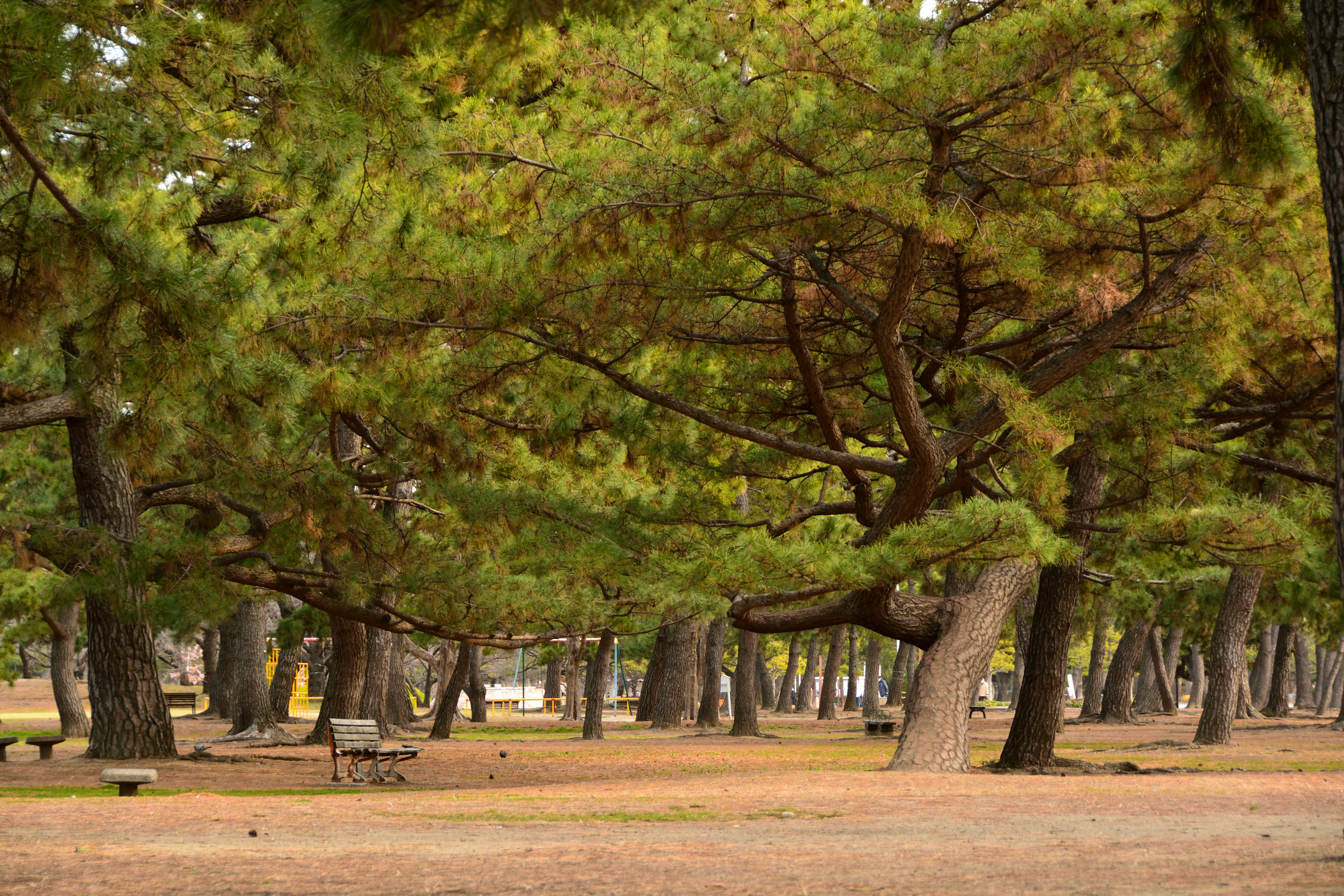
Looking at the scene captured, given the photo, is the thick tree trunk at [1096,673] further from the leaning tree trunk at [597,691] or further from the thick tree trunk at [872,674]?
the leaning tree trunk at [597,691]

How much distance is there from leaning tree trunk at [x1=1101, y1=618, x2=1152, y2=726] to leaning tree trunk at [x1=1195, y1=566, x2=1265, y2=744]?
30.8 feet

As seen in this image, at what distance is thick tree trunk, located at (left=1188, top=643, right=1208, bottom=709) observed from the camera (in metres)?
44.1

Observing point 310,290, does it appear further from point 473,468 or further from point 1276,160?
point 1276,160

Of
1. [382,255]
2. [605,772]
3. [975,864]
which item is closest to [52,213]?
[382,255]

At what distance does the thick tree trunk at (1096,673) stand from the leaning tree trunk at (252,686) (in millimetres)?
20374

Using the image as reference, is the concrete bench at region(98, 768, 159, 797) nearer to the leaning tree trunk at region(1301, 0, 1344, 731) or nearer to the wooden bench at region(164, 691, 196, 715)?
the leaning tree trunk at region(1301, 0, 1344, 731)

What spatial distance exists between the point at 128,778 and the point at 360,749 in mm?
2556

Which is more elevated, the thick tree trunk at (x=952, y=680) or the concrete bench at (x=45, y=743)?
the thick tree trunk at (x=952, y=680)

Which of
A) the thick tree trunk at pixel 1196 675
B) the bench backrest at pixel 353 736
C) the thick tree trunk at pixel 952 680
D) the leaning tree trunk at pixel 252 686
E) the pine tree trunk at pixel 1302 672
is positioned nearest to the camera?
the bench backrest at pixel 353 736

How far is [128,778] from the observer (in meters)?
9.69

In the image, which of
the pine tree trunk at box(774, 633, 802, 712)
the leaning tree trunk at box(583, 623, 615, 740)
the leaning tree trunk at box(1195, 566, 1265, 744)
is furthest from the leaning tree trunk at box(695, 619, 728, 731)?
the pine tree trunk at box(774, 633, 802, 712)

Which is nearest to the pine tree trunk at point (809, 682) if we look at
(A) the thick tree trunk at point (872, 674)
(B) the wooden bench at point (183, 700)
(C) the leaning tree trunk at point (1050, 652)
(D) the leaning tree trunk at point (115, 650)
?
(A) the thick tree trunk at point (872, 674)

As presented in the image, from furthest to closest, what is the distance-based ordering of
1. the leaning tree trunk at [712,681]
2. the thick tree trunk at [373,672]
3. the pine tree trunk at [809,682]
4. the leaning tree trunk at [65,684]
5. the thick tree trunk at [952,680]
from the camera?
the pine tree trunk at [809,682]
the leaning tree trunk at [712,681]
the leaning tree trunk at [65,684]
the thick tree trunk at [373,672]
the thick tree trunk at [952,680]

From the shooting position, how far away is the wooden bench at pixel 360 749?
11.9m
